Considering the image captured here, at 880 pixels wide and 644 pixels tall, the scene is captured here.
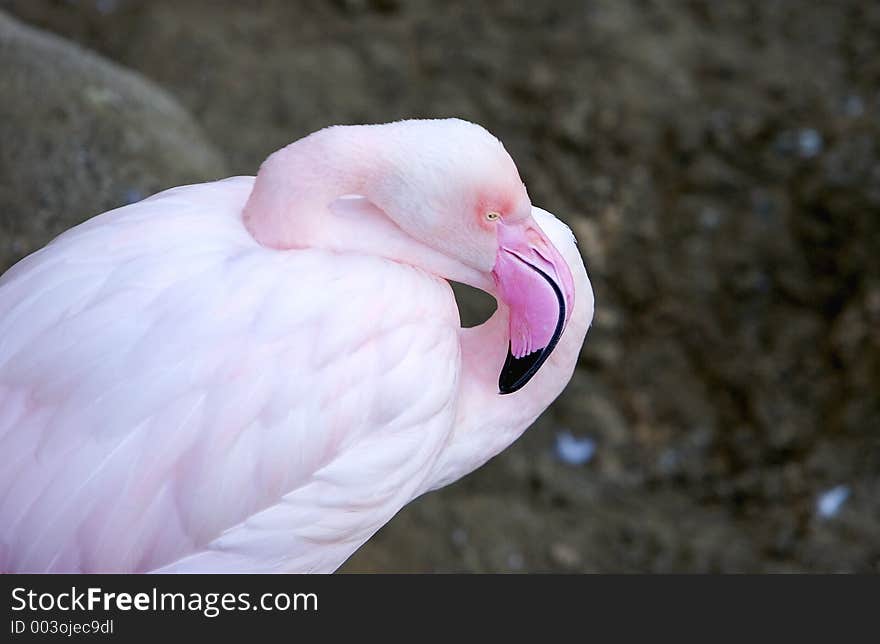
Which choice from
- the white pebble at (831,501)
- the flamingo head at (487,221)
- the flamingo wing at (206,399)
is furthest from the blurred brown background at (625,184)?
the flamingo head at (487,221)

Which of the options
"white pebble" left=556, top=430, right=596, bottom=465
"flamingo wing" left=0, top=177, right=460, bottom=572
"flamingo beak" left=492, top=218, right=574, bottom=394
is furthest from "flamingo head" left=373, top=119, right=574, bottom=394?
"white pebble" left=556, top=430, right=596, bottom=465

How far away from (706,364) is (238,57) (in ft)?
7.76

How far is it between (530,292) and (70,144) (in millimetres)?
1786

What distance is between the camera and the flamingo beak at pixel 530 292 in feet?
6.42

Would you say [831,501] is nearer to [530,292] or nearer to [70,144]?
[530,292]

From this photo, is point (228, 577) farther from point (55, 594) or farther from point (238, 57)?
point (238, 57)

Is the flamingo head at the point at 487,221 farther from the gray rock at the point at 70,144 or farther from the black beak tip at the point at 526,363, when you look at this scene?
the gray rock at the point at 70,144

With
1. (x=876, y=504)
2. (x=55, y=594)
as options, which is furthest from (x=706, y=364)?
(x=55, y=594)

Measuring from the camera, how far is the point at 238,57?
14.6 feet

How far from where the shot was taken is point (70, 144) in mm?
3102

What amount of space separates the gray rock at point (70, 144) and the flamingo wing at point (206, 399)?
3.30ft

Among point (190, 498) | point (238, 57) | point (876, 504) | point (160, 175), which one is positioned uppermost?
point (238, 57)

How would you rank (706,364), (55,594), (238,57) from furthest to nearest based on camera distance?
(238,57), (706,364), (55,594)

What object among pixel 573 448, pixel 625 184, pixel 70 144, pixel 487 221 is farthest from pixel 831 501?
pixel 70 144
